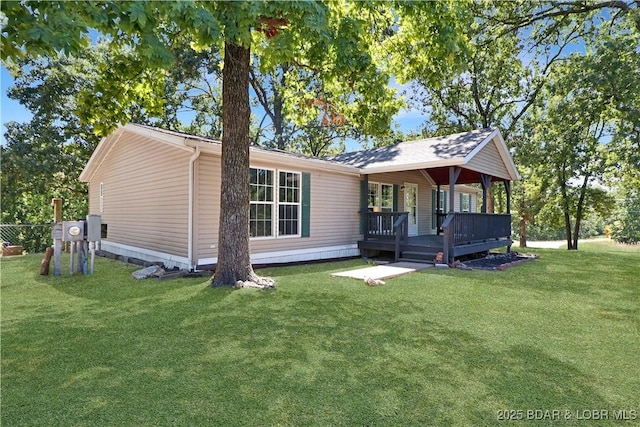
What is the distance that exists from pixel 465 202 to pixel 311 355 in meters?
15.9

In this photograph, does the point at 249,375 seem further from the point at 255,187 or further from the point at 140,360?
the point at 255,187

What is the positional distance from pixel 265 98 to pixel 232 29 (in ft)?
62.8

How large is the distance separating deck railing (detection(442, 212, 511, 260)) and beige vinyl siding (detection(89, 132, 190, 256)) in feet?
20.5

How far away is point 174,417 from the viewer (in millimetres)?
2213

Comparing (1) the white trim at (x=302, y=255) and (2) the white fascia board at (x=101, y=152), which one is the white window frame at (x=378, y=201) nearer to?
(1) the white trim at (x=302, y=255)

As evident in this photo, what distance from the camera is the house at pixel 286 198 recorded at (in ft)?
25.2

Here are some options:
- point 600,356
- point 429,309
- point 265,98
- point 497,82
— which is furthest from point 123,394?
point 265,98

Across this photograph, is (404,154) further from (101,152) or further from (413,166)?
(101,152)

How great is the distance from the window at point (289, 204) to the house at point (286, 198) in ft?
0.08

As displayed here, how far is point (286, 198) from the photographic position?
29.3ft

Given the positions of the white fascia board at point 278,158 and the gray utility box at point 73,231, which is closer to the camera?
the gray utility box at point 73,231

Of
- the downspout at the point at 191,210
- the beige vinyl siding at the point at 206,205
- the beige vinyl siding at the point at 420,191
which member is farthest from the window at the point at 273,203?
the beige vinyl siding at the point at 420,191

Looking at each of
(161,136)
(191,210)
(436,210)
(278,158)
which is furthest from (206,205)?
(436,210)

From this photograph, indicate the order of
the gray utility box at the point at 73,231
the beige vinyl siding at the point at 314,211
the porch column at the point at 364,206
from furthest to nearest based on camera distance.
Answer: the porch column at the point at 364,206
the beige vinyl siding at the point at 314,211
the gray utility box at the point at 73,231
